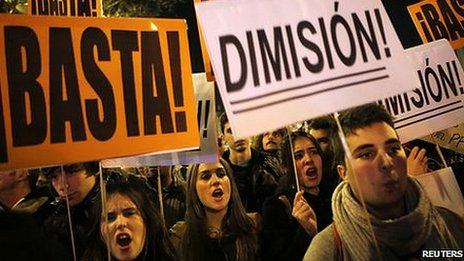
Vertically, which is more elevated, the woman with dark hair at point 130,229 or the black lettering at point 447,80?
the black lettering at point 447,80

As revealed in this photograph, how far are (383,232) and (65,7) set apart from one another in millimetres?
3773

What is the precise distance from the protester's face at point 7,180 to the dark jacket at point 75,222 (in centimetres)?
37

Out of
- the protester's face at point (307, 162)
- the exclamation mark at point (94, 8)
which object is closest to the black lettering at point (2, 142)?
the protester's face at point (307, 162)

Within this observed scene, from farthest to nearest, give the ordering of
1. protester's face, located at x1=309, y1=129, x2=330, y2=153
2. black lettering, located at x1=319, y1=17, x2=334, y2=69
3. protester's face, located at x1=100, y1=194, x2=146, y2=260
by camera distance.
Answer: protester's face, located at x1=309, y1=129, x2=330, y2=153 < protester's face, located at x1=100, y1=194, x2=146, y2=260 < black lettering, located at x1=319, y1=17, x2=334, y2=69

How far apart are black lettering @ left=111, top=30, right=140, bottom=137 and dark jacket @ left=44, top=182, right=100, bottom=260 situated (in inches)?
35.6

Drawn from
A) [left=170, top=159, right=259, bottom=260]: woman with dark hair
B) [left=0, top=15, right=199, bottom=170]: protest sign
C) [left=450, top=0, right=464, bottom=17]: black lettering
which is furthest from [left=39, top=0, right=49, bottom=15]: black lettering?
[left=450, top=0, right=464, bottom=17]: black lettering

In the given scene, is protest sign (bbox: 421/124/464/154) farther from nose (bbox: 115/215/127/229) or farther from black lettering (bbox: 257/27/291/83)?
nose (bbox: 115/215/127/229)

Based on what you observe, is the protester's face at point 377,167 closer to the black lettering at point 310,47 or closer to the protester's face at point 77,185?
the black lettering at point 310,47

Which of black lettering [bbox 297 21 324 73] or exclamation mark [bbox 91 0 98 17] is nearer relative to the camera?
black lettering [bbox 297 21 324 73]

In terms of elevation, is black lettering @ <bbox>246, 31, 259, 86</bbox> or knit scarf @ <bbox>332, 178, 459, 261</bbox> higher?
black lettering @ <bbox>246, 31, 259, 86</bbox>

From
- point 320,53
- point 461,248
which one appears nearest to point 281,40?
point 320,53

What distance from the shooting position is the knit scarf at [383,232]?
2.49 metres

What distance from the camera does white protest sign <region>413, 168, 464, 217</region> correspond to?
3031 millimetres

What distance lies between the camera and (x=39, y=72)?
2.42m
